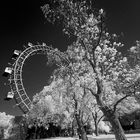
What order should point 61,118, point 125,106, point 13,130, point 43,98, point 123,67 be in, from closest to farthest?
point 123,67 → point 61,118 → point 43,98 → point 125,106 → point 13,130

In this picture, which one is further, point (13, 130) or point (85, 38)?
point (13, 130)

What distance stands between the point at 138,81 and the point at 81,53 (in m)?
5.35

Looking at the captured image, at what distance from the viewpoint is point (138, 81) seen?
34.0 ft

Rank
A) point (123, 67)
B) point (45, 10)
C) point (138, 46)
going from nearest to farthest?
point (45, 10)
point (123, 67)
point (138, 46)

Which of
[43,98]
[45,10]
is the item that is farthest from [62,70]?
[43,98]

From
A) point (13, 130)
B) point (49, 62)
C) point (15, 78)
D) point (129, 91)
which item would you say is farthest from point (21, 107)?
point (13, 130)

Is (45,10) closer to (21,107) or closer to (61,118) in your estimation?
(21,107)

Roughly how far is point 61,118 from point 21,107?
37.9 ft

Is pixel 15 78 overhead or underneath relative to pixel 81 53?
overhead

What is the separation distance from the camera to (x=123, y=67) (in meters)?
15.3

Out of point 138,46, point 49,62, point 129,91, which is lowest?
point 129,91

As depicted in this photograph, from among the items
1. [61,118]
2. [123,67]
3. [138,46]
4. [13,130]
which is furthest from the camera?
[13,130]

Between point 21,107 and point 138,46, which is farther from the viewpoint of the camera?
point 21,107

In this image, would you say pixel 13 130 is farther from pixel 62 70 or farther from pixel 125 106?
pixel 62 70
